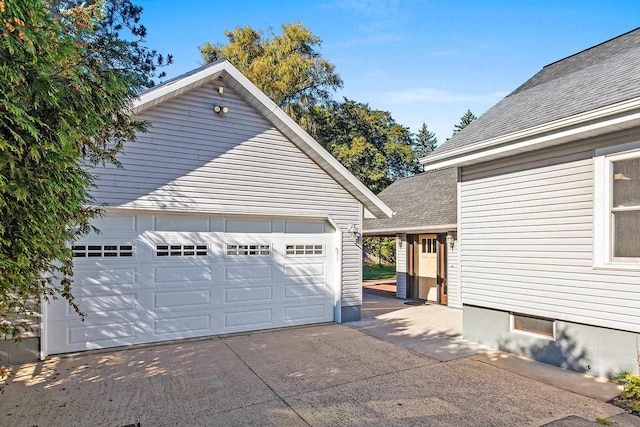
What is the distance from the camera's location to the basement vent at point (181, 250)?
279 inches

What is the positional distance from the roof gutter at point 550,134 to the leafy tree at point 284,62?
51.7 feet

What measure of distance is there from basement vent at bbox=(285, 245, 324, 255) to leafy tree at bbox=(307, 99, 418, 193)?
15396mm

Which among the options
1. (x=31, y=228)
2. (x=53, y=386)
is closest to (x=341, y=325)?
(x=53, y=386)

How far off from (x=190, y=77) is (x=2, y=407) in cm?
569

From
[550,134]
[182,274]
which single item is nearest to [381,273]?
[182,274]

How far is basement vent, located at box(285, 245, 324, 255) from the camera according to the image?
27.3 ft

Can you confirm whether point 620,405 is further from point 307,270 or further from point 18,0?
point 18,0

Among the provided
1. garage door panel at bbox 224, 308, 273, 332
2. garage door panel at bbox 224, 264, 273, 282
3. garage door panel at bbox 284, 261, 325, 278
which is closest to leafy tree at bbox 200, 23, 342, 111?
garage door panel at bbox 284, 261, 325, 278

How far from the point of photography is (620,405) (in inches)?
170

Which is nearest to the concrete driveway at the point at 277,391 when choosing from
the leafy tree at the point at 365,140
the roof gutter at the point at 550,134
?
the roof gutter at the point at 550,134

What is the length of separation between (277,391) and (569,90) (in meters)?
6.69

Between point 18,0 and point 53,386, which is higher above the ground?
point 18,0

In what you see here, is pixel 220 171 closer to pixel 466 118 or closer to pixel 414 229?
pixel 414 229

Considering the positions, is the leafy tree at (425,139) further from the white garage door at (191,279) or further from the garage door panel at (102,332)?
the garage door panel at (102,332)
